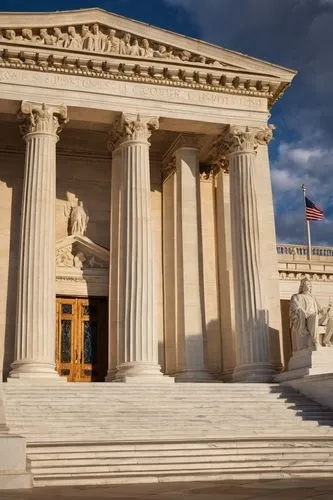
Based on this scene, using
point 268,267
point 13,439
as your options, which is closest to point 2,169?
point 268,267

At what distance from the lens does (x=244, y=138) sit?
28453 millimetres

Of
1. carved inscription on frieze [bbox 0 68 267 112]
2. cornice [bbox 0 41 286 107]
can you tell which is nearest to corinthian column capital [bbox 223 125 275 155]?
carved inscription on frieze [bbox 0 68 267 112]

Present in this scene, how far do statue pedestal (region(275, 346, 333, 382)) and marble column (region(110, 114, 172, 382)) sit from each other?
16.2 ft

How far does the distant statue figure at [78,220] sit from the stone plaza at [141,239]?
0.07 meters

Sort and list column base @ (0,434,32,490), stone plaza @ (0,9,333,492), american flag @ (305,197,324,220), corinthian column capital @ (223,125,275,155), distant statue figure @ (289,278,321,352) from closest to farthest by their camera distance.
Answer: column base @ (0,434,32,490) < stone plaza @ (0,9,333,492) < distant statue figure @ (289,278,321,352) < corinthian column capital @ (223,125,275,155) < american flag @ (305,197,324,220)

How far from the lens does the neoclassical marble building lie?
2528 centimetres

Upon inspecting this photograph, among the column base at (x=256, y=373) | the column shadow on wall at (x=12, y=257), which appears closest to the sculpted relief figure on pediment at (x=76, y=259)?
the column shadow on wall at (x=12, y=257)

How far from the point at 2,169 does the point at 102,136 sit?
4.98 m

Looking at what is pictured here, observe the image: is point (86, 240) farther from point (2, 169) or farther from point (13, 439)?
point (13, 439)

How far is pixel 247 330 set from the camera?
85.7 feet

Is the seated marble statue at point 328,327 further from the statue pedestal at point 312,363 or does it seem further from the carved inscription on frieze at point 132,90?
the carved inscription on frieze at point 132,90

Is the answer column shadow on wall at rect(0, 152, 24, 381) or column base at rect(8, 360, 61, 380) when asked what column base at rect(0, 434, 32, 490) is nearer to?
column base at rect(8, 360, 61, 380)

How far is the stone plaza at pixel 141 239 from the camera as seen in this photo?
21422 millimetres

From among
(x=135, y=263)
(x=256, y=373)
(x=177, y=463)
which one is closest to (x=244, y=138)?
(x=135, y=263)
